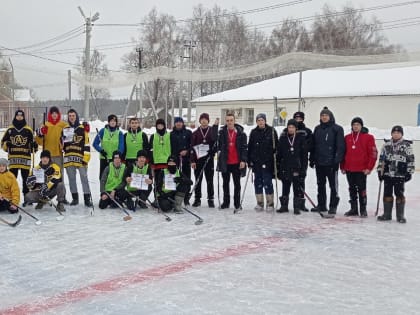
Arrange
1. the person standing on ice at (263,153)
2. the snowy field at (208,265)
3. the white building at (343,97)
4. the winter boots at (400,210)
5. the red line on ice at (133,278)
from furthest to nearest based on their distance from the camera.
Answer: the white building at (343,97) < the person standing on ice at (263,153) < the winter boots at (400,210) < the snowy field at (208,265) < the red line on ice at (133,278)

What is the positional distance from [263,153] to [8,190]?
3.44 meters

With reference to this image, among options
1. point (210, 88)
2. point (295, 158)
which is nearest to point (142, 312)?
point (295, 158)

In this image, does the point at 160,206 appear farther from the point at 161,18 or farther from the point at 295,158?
the point at 161,18

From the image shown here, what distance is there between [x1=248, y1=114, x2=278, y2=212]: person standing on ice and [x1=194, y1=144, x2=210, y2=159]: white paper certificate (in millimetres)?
621

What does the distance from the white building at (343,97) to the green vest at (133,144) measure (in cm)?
1349

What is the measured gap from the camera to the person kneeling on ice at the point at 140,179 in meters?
6.84

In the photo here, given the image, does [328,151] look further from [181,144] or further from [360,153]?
[181,144]

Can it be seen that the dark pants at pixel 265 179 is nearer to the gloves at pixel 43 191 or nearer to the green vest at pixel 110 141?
the green vest at pixel 110 141

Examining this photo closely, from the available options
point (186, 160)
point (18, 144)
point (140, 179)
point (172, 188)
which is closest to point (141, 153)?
point (140, 179)

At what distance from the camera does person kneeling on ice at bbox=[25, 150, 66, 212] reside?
21.9ft

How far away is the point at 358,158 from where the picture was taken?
21.7 feet

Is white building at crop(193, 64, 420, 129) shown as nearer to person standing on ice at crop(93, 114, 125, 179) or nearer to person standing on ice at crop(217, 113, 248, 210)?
person standing on ice at crop(217, 113, 248, 210)

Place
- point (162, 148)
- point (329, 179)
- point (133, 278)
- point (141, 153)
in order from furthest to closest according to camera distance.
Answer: point (162, 148)
point (141, 153)
point (329, 179)
point (133, 278)

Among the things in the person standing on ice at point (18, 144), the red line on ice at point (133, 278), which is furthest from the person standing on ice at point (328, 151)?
the person standing on ice at point (18, 144)
